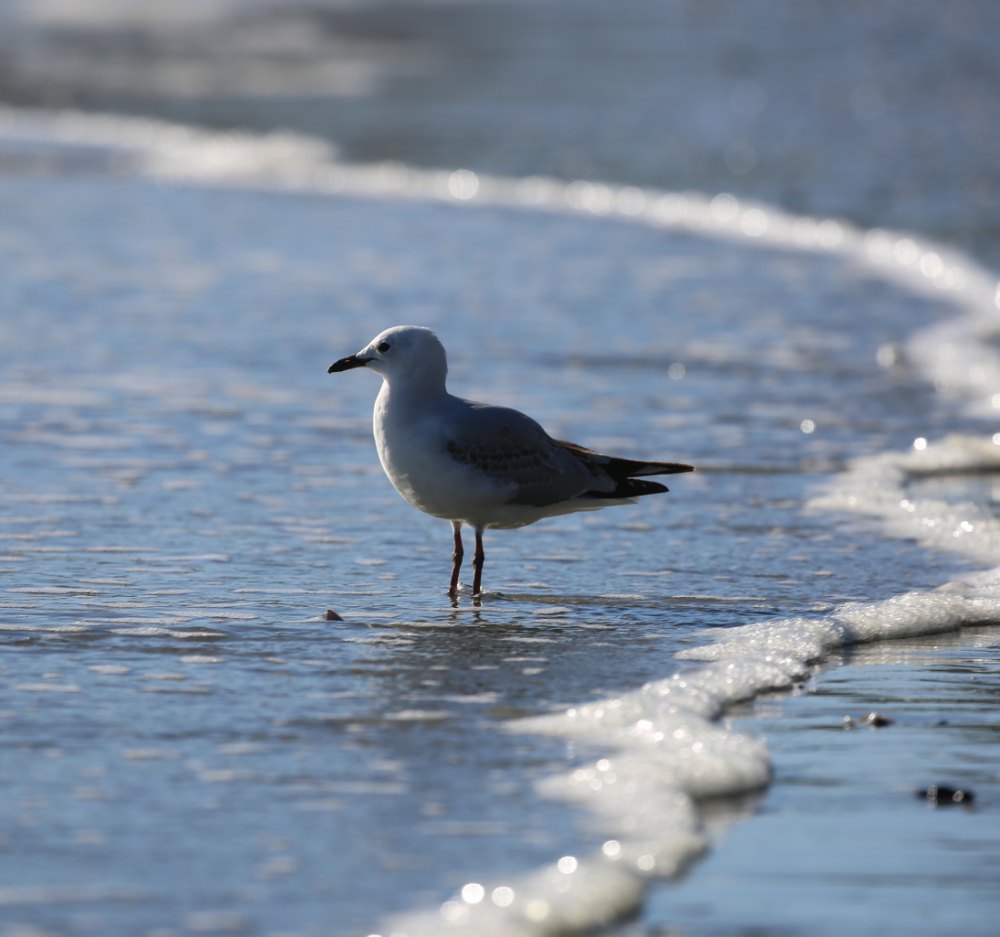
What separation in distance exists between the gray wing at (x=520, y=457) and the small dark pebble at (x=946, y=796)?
2.37 meters

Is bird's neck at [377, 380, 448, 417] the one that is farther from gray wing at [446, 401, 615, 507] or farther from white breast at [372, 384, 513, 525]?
gray wing at [446, 401, 615, 507]

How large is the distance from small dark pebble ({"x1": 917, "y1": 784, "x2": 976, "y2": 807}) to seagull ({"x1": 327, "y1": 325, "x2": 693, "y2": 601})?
235 cm

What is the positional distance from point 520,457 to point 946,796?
248 cm

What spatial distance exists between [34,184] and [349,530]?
45.7 ft

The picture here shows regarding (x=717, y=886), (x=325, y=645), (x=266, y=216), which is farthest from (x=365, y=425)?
(x=266, y=216)

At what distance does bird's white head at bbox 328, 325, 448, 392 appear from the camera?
661 centimetres

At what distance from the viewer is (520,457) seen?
6660 mm

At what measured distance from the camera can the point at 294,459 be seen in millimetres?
8781

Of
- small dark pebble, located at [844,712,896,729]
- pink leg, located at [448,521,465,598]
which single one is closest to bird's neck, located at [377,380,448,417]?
pink leg, located at [448,521,465,598]

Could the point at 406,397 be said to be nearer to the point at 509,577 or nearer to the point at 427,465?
the point at 427,465

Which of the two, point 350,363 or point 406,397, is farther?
point 350,363

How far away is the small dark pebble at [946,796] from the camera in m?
4.57

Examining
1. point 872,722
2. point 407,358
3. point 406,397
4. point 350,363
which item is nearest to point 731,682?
point 872,722

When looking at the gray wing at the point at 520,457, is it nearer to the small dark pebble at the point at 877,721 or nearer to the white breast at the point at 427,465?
the white breast at the point at 427,465
